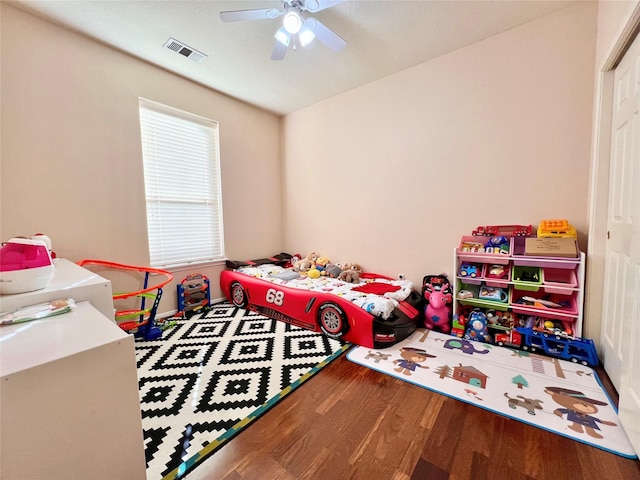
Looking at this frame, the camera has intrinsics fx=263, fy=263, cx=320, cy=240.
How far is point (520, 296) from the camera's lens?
235cm

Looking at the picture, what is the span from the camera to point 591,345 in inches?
75.9

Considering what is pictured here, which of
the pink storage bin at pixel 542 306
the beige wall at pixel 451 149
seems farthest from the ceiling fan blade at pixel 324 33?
the pink storage bin at pixel 542 306

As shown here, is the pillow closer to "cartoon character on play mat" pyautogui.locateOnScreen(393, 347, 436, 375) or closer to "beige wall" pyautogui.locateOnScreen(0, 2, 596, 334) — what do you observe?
"beige wall" pyautogui.locateOnScreen(0, 2, 596, 334)

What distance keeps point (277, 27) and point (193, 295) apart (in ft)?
9.59

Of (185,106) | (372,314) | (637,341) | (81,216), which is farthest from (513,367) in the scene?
(185,106)

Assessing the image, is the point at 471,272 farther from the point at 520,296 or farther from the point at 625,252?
the point at 625,252

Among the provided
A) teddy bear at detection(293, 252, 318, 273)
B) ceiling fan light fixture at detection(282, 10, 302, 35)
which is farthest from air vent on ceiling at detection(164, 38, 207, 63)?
teddy bear at detection(293, 252, 318, 273)

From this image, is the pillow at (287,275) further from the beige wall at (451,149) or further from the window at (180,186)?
the window at (180,186)

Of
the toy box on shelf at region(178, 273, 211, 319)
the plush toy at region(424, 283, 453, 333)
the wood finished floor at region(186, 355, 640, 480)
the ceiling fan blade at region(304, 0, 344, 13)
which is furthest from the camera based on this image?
the toy box on shelf at region(178, 273, 211, 319)

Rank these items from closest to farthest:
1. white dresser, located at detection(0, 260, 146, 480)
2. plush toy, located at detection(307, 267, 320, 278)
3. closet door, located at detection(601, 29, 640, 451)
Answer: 1. white dresser, located at detection(0, 260, 146, 480)
2. closet door, located at detection(601, 29, 640, 451)
3. plush toy, located at detection(307, 267, 320, 278)

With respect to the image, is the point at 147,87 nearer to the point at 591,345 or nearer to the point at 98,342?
the point at 98,342

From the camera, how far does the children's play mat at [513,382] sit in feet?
4.56

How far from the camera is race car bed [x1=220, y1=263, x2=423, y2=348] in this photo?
7.48 feet

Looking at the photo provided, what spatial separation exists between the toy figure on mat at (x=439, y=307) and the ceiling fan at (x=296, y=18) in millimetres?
2350
